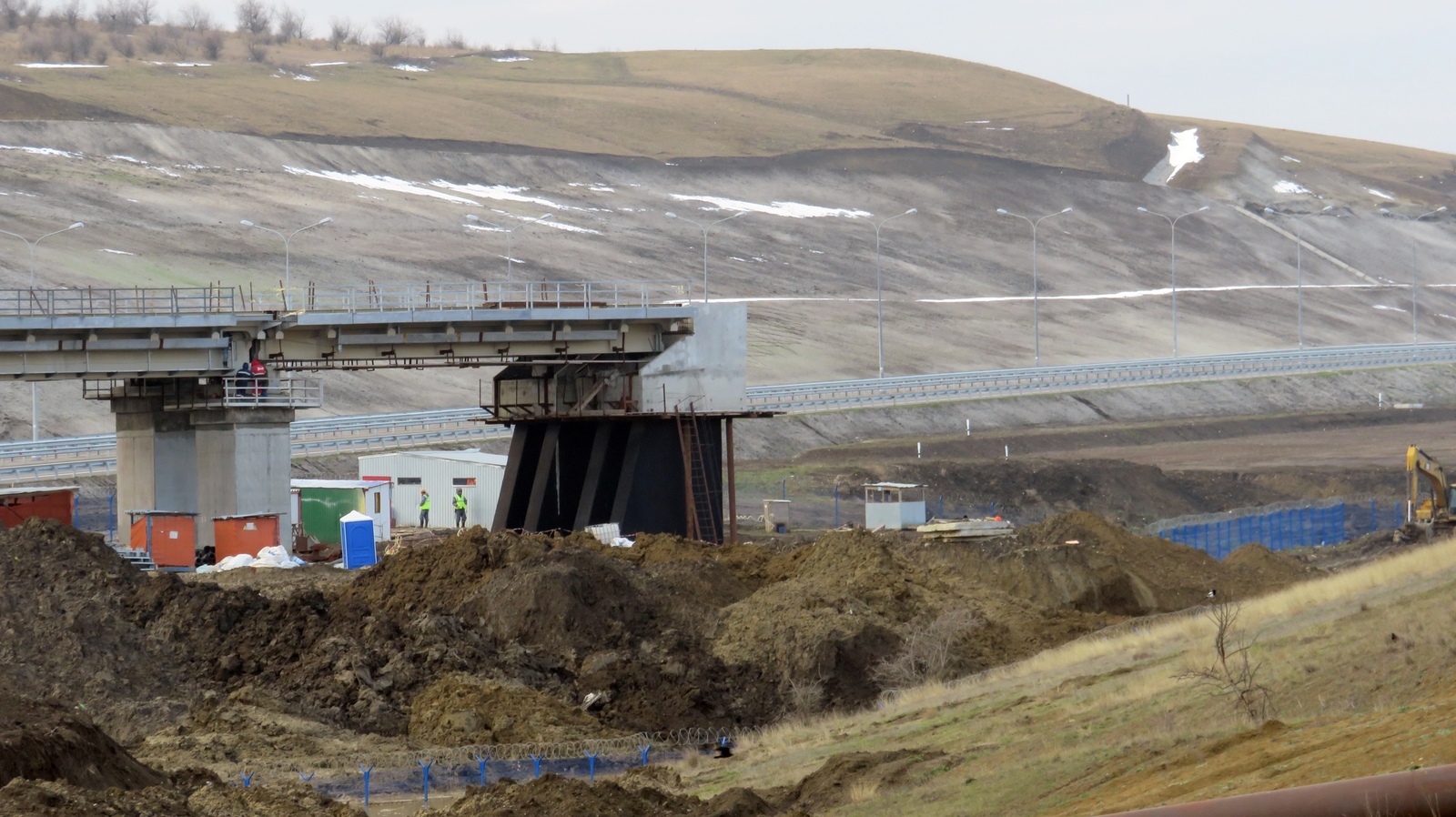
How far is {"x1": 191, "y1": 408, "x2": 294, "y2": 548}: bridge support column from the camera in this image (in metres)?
47.2

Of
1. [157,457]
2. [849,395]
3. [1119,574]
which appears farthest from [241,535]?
[849,395]

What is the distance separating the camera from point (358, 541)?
4669cm

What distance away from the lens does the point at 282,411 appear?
4778cm

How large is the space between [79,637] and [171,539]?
16.1 meters

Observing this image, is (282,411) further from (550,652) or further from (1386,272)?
(1386,272)

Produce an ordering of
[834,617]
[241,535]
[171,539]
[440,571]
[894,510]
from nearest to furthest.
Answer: [834,617]
[440,571]
[171,539]
[241,535]
[894,510]

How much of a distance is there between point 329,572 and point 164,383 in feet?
29.3

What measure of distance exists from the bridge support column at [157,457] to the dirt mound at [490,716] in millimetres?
21906

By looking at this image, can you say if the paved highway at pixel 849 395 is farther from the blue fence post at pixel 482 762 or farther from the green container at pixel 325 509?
the blue fence post at pixel 482 762

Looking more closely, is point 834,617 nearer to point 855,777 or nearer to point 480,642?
point 480,642

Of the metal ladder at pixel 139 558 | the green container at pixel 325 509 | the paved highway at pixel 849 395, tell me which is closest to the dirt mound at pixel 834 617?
the metal ladder at pixel 139 558

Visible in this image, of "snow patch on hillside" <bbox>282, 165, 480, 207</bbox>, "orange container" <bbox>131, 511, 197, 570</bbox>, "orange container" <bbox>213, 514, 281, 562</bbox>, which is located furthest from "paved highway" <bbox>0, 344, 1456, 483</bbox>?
"snow patch on hillside" <bbox>282, 165, 480, 207</bbox>

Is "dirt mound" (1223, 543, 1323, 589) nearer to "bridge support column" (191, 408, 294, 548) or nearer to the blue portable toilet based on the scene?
the blue portable toilet

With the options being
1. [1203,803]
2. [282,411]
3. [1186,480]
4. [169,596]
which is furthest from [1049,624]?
[1186,480]
